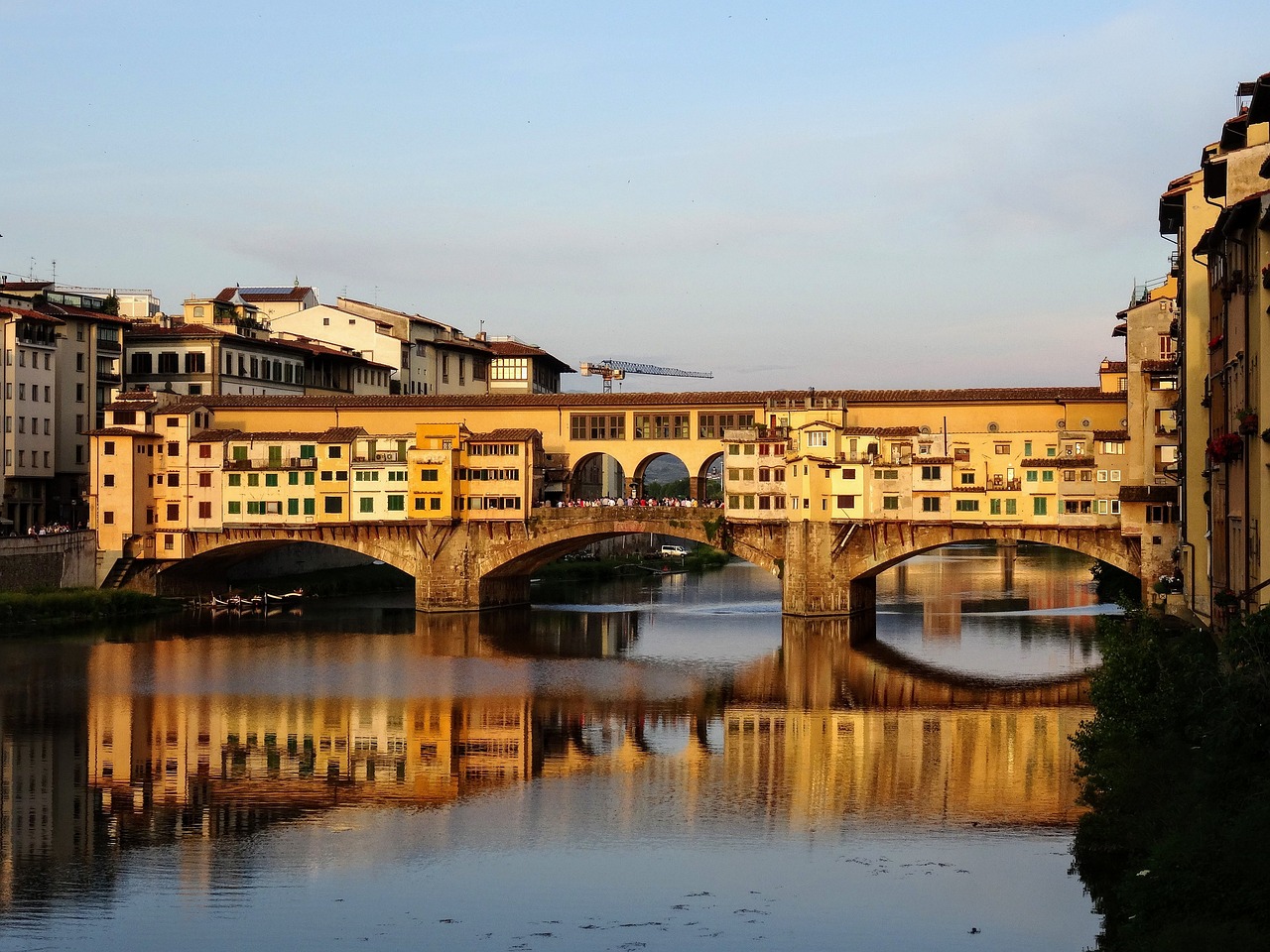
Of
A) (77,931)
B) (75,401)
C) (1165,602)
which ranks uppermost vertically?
(75,401)

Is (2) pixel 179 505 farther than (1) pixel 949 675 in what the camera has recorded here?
Yes

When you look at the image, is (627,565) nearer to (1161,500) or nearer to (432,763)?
(1161,500)

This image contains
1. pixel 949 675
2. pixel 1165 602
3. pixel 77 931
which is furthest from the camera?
pixel 949 675

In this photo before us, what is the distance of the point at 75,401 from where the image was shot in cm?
7138

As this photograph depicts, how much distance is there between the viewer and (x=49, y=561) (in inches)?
2360

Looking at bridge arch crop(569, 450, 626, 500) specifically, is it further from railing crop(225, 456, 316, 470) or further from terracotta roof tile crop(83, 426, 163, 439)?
terracotta roof tile crop(83, 426, 163, 439)

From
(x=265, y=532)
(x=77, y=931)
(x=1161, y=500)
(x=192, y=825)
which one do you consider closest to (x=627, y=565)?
(x=265, y=532)

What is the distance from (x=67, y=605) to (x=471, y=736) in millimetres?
27609

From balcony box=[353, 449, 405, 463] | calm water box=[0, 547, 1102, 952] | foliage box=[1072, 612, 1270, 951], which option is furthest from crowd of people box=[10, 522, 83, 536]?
foliage box=[1072, 612, 1270, 951]

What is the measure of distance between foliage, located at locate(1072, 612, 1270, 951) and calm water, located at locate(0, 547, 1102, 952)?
1243mm

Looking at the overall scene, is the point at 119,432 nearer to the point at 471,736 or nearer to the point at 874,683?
the point at 471,736

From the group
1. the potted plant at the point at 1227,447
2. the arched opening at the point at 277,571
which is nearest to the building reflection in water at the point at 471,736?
the potted plant at the point at 1227,447

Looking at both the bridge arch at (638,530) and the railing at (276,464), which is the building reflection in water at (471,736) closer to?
the bridge arch at (638,530)

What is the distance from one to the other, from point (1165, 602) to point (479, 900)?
23511 mm
